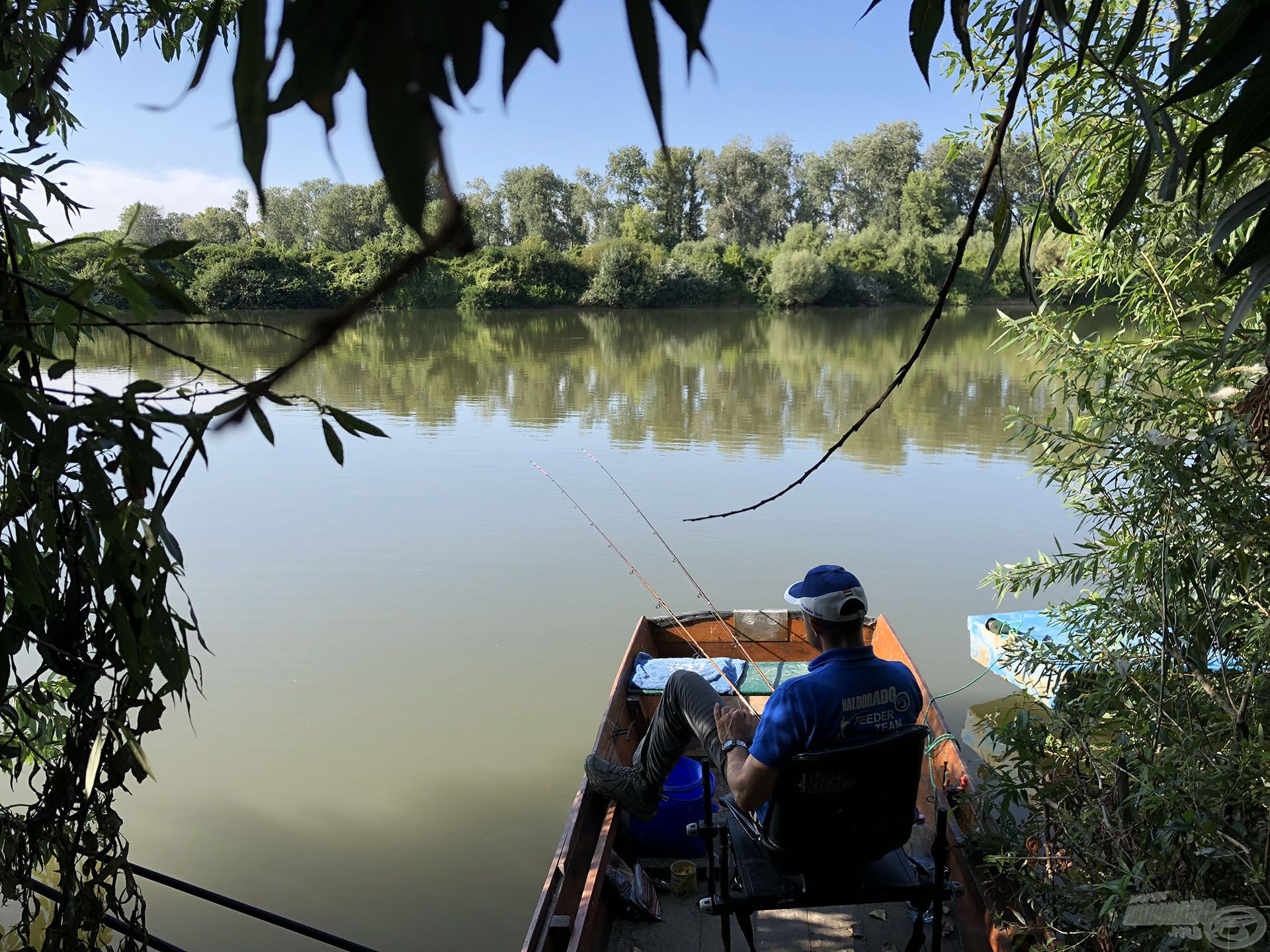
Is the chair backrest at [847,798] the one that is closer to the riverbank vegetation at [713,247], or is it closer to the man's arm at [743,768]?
the man's arm at [743,768]

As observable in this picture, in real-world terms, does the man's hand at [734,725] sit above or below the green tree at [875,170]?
below

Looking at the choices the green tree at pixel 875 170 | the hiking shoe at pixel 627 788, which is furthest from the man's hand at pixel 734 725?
the green tree at pixel 875 170

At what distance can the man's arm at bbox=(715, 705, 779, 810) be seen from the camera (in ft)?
7.02

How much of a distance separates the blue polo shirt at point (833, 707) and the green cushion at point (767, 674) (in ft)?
6.92

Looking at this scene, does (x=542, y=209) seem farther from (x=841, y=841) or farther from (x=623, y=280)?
(x=841, y=841)

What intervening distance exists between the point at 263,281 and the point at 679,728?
31524mm

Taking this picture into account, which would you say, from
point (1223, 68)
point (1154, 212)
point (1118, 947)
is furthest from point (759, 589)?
point (1223, 68)

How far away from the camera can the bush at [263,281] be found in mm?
30391

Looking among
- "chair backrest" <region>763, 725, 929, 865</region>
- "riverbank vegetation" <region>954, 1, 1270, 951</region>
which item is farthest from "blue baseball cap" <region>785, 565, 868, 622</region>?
"riverbank vegetation" <region>954, 1, 1270, 951</region>

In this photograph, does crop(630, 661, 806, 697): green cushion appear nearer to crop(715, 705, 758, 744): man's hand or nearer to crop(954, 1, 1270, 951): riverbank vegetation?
crop(954, 1, 1270, 951): riverbank vegetation

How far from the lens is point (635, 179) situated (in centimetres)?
3128

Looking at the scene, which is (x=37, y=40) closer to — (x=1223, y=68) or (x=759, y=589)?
(x=1223, y=68)

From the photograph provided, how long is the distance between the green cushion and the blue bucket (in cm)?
123

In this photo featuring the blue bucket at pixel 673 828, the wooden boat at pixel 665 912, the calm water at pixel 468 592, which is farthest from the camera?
the calm water at pixel 468 592
